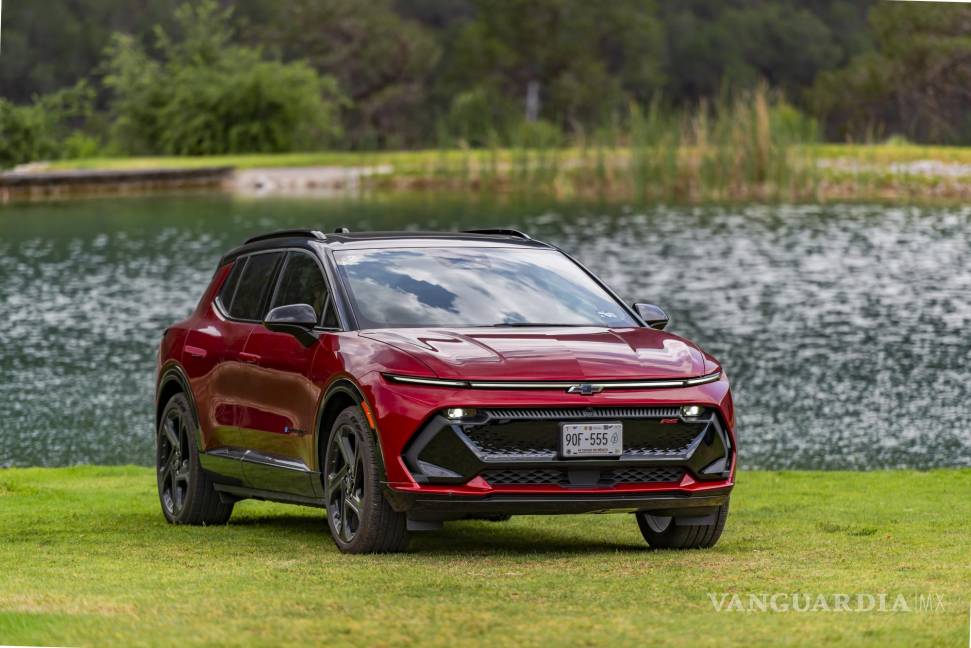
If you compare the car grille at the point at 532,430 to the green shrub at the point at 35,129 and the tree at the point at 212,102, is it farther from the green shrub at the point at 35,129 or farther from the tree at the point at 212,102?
the tree at the point at 212,102

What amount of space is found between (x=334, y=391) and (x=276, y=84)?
75.4 meters

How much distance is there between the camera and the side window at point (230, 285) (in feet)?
37.2

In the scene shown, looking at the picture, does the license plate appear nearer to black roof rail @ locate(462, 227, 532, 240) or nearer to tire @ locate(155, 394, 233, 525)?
black roof rail @ locate(462, 227, 532, 240)

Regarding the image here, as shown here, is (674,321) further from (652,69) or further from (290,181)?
(652,69)

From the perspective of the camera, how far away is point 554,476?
887 cm

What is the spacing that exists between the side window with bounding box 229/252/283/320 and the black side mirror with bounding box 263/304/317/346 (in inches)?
35.6

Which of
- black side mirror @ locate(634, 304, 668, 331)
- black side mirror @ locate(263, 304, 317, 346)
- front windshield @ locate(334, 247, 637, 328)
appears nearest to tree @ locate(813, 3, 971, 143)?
black side mirror @ locate(634, 304, 668, 331)

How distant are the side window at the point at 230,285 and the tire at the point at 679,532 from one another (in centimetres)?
299

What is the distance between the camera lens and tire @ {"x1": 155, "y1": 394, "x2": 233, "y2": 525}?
11227mm

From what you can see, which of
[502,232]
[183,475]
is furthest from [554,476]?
[183,475]

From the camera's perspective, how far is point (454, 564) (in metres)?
8.85

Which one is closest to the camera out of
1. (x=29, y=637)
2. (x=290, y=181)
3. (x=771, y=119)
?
(x=29, y=637)

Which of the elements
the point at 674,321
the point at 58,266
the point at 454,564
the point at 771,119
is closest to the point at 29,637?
the point at 454,564

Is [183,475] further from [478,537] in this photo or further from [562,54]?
[562,54]
